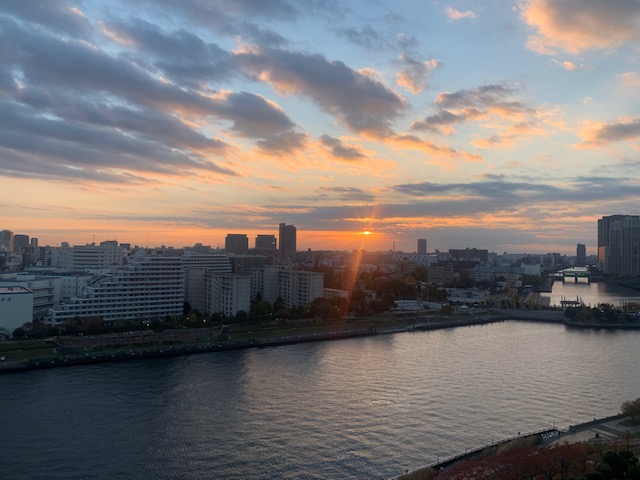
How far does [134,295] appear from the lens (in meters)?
12.9

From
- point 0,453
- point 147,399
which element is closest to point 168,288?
point 147,399

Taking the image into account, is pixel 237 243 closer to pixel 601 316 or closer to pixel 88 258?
pixel 88 258

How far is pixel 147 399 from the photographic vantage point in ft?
23.8

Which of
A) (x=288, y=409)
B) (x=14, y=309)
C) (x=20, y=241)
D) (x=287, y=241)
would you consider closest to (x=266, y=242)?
(x=287, y=241)

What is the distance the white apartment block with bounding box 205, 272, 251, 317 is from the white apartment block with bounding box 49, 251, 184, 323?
131 cm

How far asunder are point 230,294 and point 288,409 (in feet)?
26.0

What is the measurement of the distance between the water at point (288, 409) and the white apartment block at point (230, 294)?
3330 millimetres

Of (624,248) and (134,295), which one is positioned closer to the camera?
(134,295)

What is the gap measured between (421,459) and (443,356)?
568 centimetres

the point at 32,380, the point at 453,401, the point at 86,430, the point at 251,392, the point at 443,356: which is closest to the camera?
the point at 86,430

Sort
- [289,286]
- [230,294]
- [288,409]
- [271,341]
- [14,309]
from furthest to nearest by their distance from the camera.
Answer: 1. [289,286]
2. [230,294]
3. [271,341]
4. [14,309]
5. [288,409]

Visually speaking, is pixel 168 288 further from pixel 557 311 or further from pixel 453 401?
pixel 557 311

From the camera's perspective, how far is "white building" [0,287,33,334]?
10797mm

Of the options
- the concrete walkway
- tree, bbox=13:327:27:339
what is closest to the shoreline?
tree, bbox=13:327:27:339
